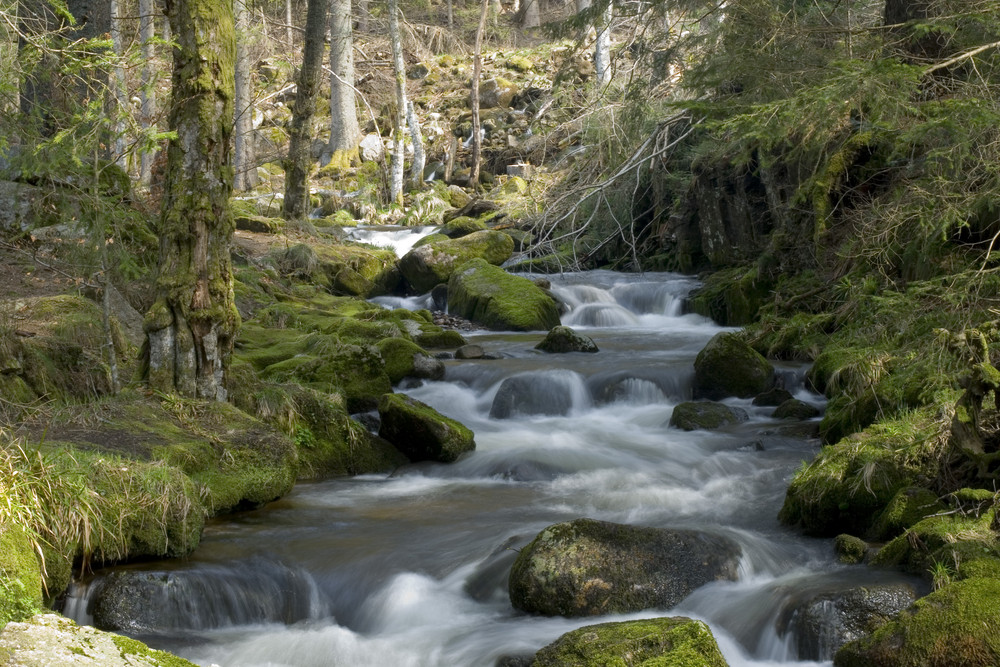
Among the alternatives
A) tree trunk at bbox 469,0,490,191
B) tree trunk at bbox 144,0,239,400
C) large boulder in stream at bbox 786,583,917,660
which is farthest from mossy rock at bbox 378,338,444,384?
tree trunk at bbox 469,0,490,191

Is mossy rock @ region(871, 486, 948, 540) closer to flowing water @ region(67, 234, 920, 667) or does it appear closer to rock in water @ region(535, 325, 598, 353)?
flowing water @ region(67, 234, 920, 667)

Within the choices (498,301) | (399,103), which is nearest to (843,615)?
(498,301)

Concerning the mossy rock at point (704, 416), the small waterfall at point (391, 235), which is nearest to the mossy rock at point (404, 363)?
the mossy rock at point (704, 416)

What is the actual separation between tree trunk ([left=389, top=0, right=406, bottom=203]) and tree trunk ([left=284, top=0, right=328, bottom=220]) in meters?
8.61

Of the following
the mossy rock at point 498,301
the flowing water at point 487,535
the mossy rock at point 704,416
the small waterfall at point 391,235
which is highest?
the small waterfall at point 391,235

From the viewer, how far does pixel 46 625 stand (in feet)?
11.3

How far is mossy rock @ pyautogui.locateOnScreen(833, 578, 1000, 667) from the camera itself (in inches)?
168

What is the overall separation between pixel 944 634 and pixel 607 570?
77.5 inches

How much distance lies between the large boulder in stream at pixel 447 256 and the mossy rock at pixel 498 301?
1036 mm

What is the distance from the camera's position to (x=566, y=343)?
44.3 feet

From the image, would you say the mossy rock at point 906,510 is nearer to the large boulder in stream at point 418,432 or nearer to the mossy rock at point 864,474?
the mossy rock at point 864,474

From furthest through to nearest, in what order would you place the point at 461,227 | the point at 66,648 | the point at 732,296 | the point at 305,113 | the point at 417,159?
the point at 417,159 < the point at 461,227 < the point at 305,113 < the point at 732,296 < the point at 66,648

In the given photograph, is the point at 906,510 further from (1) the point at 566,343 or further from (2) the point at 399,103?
(2) the point at 399,103

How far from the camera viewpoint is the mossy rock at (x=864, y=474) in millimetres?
6438
